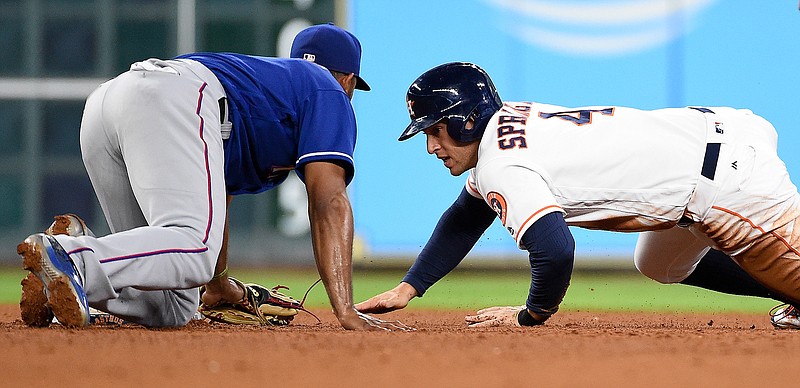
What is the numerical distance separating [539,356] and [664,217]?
3.25ft

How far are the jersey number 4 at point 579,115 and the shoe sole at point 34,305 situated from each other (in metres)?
1.53

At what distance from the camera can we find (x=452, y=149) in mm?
3150

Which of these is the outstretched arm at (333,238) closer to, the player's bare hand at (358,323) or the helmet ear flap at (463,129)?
the player's bare hand at (358,323)

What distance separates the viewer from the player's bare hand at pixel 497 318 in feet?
10.9

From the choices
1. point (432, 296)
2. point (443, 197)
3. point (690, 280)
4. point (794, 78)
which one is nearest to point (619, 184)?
point (690, 280)

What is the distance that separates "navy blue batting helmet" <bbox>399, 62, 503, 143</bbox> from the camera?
3.09 meters

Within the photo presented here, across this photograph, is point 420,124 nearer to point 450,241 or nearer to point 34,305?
point 450,241

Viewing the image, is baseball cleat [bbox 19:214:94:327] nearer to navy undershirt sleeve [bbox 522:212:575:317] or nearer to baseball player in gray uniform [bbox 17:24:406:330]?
baseball player in gray uniform [bbox 17:24:406:330]

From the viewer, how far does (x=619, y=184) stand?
300 centimetres

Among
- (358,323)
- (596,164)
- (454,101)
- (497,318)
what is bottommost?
(497,318)

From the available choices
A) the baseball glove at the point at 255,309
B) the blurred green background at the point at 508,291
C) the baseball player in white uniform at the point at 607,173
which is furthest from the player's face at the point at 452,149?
the blurred green background at the point at 508,291

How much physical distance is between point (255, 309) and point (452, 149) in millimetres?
985

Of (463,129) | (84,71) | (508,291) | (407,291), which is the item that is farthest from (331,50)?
(84,71)

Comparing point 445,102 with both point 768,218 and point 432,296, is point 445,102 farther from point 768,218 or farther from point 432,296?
point 432,296
